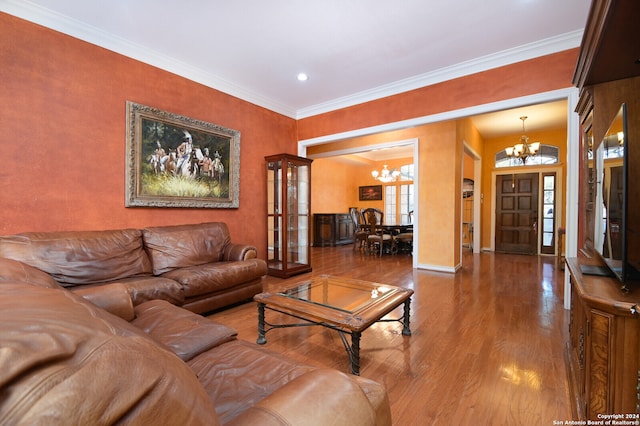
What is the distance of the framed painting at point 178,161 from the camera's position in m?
3.12

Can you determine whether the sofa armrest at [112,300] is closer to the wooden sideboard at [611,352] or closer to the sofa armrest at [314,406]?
the sofa armrest at [314,406]

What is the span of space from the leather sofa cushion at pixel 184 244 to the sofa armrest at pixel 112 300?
4.60 ft

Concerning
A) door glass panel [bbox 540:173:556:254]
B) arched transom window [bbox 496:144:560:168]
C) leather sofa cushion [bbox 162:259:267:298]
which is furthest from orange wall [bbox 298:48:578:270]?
leather sofa cushion [bbox 162:259:267:298]

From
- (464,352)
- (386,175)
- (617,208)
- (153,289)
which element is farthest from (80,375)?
(386,175)

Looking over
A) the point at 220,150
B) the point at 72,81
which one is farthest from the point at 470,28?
the point at 72,81

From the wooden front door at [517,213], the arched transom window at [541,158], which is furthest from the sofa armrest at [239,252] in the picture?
the arched transom window at [541,158]

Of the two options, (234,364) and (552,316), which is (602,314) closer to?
(234,364)

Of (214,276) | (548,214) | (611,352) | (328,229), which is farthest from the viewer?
(328,229)

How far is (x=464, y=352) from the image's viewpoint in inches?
84.4

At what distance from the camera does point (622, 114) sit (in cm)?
130

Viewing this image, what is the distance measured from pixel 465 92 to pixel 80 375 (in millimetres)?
4194

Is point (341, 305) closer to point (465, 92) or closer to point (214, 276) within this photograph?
point (214, 276)

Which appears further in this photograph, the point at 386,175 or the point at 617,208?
the point at 386,175

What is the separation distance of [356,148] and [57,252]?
5227 mm
